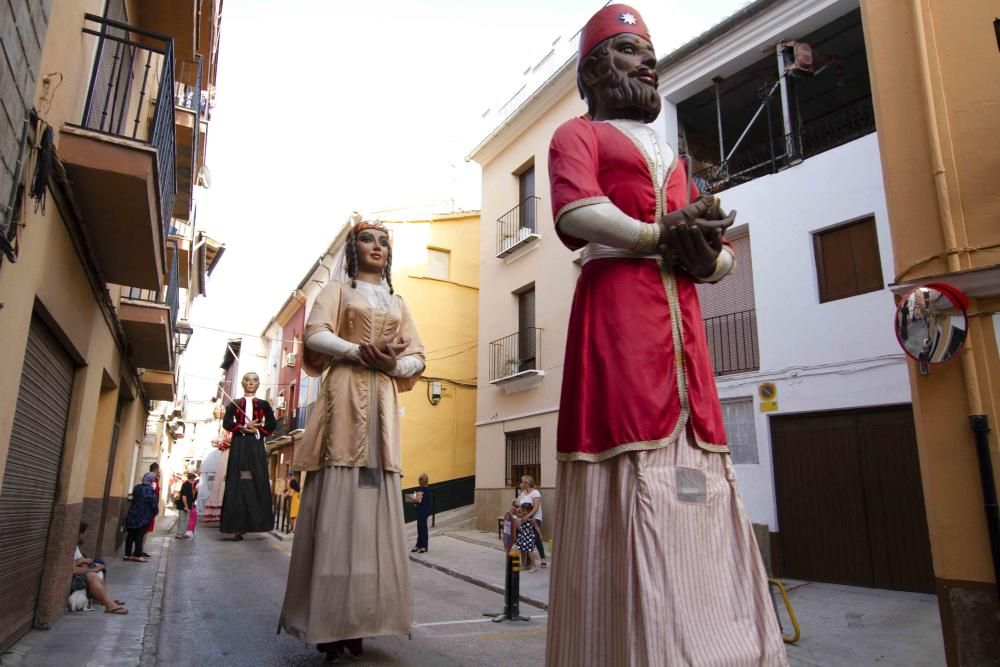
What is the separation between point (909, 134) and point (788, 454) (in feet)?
14.5

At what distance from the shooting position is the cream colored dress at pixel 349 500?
3426 millimetres

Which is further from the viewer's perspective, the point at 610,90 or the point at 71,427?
the point at 71,427

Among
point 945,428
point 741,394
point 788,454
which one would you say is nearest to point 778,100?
point 741,394

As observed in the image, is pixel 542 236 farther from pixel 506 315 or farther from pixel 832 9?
pixel 832 9

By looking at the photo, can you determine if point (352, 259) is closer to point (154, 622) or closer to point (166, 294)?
point (154, 622)

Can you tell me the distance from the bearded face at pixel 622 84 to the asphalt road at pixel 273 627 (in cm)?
277

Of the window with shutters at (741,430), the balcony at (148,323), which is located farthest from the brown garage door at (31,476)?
the window with shutters at (741,430)

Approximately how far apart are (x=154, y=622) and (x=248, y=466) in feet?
10.8

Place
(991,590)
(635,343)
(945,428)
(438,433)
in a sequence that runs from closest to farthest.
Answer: (635,343) → (991,590) → (945,428) → (438,433)

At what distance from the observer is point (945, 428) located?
513 cm

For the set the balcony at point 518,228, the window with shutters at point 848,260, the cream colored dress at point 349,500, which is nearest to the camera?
the cream colored dress at point 349,500

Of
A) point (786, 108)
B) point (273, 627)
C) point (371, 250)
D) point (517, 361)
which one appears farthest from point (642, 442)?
point (517, 361)

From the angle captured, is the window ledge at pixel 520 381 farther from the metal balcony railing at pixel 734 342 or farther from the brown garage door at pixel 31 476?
the brown garage door at pixel 31 476

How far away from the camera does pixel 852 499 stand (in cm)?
815
